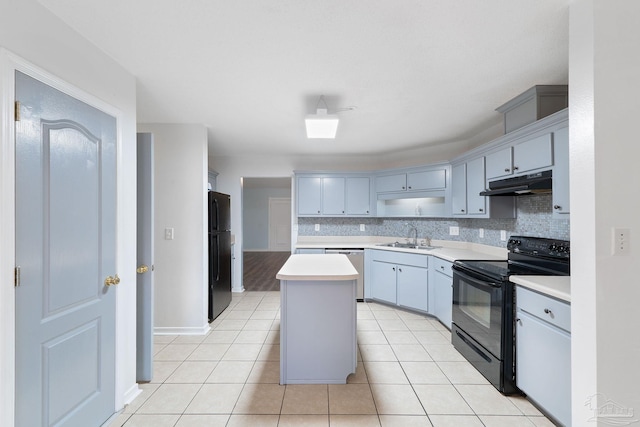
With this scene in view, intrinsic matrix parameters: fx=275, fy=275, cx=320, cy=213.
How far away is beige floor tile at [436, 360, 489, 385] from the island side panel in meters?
0.86

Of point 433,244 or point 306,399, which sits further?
point 433,244

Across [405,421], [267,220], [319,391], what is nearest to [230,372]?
[319,391]

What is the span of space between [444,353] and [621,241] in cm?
189

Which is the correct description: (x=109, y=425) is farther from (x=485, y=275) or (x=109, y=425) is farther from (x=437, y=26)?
(x=437, y=26)

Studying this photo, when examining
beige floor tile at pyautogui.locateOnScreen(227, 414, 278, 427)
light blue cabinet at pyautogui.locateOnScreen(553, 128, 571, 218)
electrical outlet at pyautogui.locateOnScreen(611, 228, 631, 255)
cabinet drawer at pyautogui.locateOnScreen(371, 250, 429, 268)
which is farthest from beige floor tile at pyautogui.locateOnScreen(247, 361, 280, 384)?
light blue cabinet at pyautogui.locateOnScreen(553, 128, 571, 218)

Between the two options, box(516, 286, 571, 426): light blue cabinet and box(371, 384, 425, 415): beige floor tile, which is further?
box(371, 384, 425, 415): beige floor tile

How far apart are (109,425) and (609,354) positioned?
281 centimetres

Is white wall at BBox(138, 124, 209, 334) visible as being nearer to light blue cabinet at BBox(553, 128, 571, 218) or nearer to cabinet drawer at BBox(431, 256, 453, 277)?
cabinet drawer at BBox(431, 256, 453, 277)

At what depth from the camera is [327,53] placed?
70.8 inches

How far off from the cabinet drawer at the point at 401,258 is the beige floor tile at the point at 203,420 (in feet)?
8.97

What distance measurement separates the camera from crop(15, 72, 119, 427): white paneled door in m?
1.28

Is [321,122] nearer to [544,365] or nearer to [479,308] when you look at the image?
[479,308]

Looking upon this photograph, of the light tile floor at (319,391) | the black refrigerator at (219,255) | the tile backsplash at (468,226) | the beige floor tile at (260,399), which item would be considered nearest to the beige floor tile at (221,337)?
the light tile floor at (319,391)

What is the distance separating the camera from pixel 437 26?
5.09 feet
